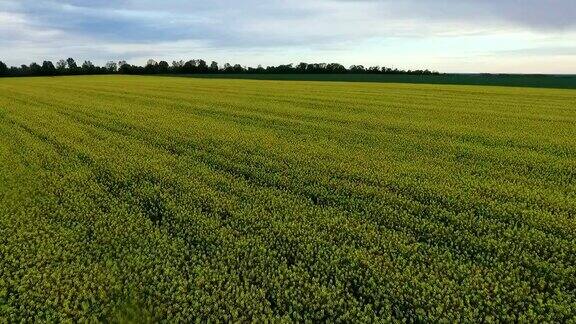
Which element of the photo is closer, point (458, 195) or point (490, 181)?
point (458, 195)

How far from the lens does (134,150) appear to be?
13.6 meters

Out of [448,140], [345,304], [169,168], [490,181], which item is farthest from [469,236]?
[448,140]

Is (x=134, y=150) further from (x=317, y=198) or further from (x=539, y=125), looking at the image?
(x=539, y=125)

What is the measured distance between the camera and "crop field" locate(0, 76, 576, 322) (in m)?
5.52

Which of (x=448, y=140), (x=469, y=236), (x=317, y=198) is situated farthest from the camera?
(x=448, y=140)

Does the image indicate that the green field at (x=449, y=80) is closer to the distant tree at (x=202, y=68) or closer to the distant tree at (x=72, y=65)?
the distant tree at (x=202, y=68)

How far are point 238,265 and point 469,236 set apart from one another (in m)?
3.63

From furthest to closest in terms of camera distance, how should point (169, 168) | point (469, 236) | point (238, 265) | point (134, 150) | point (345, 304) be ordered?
point (134, 150) → point (169, 168) → point (469, 236) → point (238, 265) → point (345, 304)

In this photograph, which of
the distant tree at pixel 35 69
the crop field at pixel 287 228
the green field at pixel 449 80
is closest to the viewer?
the crop field at pixel 287 228

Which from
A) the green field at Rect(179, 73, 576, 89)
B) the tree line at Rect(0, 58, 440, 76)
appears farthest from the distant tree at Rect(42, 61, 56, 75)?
the green field at Rect(179, 73, 576, 89)

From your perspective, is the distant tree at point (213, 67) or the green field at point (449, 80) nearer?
the green field at point (449, 80)

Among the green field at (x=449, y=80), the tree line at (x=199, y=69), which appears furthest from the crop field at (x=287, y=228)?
the tree line at (x=199, y=69)

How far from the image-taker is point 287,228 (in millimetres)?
7586

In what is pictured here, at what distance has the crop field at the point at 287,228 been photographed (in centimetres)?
552
